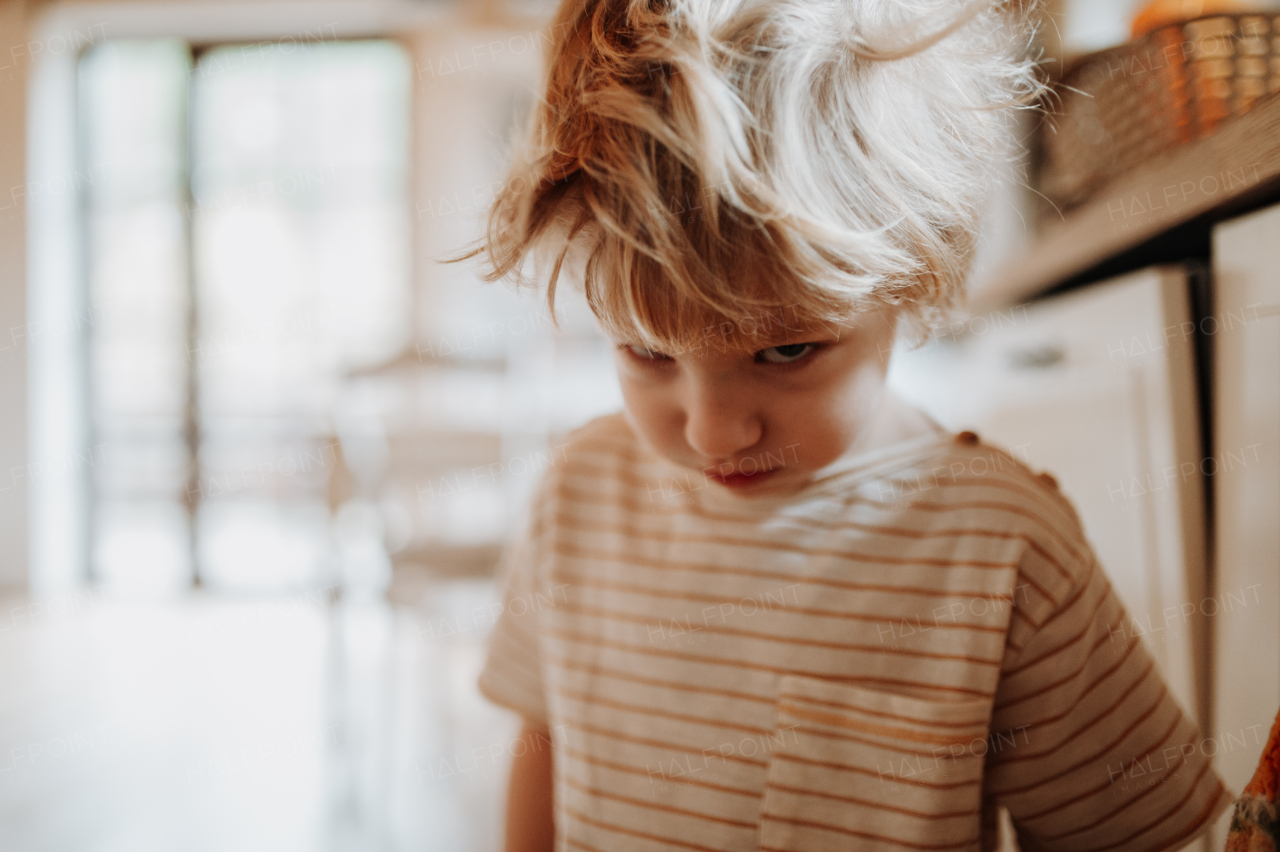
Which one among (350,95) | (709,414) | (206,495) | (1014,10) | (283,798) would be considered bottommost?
(283,798)

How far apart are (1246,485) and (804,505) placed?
0.27m

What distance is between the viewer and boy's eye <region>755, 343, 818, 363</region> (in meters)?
0.36

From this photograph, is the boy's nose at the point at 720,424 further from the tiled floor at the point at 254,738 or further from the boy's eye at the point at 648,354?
the tiled floor at the point at 254,738

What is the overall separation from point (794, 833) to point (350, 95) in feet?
12.3

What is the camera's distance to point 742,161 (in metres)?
0.32

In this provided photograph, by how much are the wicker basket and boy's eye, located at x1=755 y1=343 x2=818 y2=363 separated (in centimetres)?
27

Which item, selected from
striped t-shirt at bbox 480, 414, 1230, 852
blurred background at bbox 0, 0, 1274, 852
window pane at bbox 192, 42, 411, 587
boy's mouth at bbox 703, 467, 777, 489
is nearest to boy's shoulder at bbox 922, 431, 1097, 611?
striped t-shirt at bbox 480, 414, 1230, 852

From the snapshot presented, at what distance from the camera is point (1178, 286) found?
55 centimetres

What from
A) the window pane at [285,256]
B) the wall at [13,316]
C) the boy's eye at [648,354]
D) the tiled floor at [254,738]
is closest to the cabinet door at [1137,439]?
the boy's eye at [648,354]

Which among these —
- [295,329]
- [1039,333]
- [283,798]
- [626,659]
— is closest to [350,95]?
[295,329]

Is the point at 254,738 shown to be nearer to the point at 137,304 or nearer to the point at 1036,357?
the point at 1036,357

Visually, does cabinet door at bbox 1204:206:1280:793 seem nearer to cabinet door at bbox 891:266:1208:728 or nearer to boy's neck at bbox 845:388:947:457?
cabinet door at bbox 891:266:1208:728

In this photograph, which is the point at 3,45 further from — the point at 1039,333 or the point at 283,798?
the point at 1039,333

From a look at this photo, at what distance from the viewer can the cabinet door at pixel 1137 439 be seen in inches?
21.5
